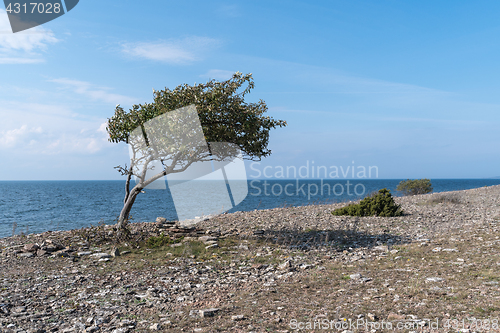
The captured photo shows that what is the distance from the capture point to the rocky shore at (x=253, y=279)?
638 centimetres

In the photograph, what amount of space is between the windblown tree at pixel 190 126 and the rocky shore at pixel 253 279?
151 inches

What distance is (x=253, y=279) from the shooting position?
31.7 feet

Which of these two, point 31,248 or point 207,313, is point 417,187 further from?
point 31,248

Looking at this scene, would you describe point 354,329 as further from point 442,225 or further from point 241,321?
point 442,225

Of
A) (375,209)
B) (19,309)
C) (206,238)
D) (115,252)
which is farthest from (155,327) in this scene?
(375,209)

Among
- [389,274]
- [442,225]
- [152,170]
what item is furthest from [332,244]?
[152,170]

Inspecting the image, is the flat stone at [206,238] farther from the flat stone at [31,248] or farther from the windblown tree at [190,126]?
the flat stone at [31,248]

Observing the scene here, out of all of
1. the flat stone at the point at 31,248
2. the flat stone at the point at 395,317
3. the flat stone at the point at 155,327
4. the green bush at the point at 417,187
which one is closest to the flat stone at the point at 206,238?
the flat stone at the point at 31,248

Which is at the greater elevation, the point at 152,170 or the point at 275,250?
the point at 152,170

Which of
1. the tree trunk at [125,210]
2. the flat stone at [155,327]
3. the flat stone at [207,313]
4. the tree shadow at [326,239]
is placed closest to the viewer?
the flat stone at [155,327]

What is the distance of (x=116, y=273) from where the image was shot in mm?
10531

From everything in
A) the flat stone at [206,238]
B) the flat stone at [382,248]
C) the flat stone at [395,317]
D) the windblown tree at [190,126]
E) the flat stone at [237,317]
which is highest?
the windblown tree at [190,126]

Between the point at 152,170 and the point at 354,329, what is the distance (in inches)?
503

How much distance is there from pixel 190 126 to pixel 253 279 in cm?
712
